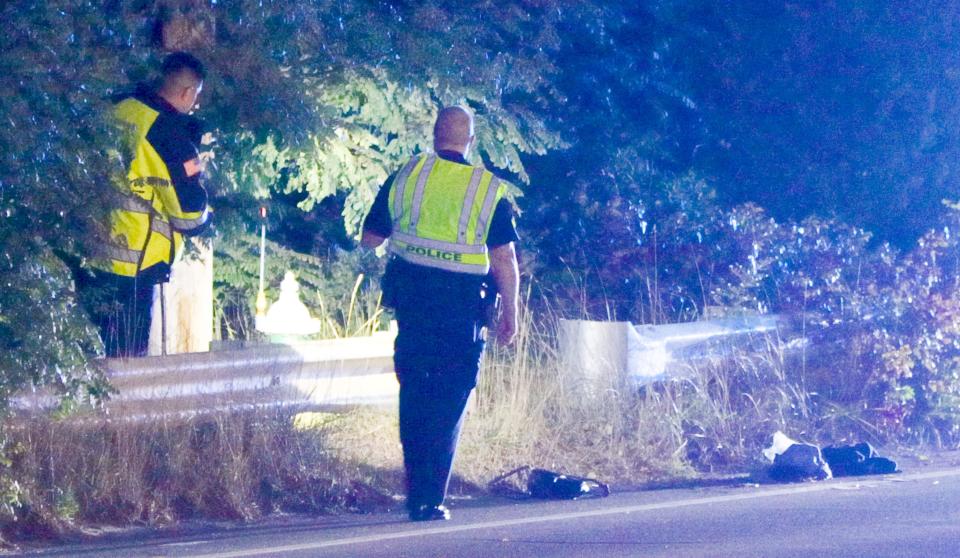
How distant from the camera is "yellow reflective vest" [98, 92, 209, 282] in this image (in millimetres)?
6758

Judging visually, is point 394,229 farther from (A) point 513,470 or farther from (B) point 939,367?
(B) point 939,367

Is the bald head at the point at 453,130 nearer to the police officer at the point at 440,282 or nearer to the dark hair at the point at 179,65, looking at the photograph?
the police officer at the point at 440,282

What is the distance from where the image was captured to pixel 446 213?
21.4 feet

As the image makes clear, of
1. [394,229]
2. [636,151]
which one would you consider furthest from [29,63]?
[636,151]

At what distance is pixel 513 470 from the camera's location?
25.8ft

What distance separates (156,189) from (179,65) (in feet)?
2.11

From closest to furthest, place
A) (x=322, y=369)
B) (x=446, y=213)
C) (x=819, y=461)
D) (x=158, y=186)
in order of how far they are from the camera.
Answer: (x=446, y=213) < (x=158, y=186) < (x=322, y=369) < (x=819, y=461)

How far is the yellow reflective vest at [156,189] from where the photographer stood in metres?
6.76

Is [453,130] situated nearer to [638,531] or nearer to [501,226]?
[501,226]

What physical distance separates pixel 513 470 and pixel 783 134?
801cm

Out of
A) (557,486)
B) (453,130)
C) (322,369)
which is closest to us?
(453,130)

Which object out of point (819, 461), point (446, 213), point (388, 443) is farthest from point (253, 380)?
point (819, 461)

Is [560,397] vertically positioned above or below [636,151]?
below

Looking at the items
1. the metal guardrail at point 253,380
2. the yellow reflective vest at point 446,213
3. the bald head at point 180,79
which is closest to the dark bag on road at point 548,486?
the metal guardrail at point 253,380
